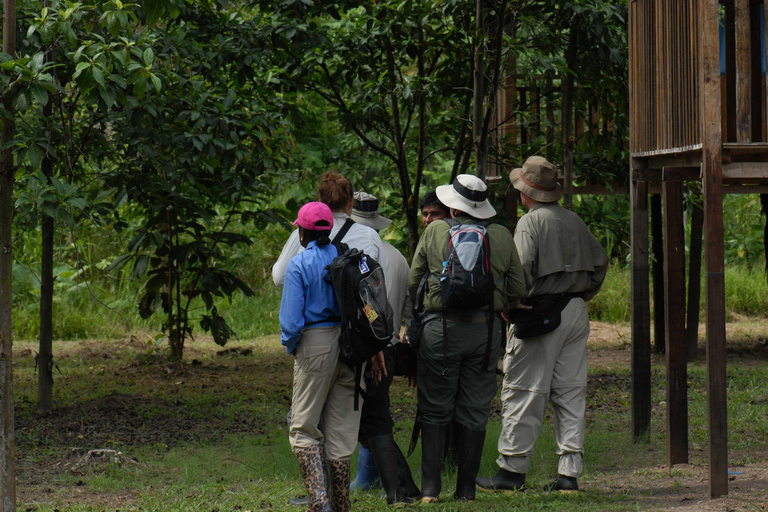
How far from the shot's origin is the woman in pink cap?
4.39m

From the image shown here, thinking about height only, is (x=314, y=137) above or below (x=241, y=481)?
above

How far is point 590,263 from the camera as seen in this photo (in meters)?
5.34

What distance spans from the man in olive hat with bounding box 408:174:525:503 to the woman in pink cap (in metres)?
0.59

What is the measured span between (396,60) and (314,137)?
699 cm

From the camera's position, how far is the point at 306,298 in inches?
175

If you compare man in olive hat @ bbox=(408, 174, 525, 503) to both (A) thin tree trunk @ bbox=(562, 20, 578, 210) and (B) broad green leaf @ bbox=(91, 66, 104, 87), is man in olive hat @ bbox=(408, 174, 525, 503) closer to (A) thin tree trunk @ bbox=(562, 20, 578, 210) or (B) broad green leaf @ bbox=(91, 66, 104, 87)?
(B) broad green leaf @ bbox=(91, 66, 104, 87)

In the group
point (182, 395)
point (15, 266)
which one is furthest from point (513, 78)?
point (15, 266)

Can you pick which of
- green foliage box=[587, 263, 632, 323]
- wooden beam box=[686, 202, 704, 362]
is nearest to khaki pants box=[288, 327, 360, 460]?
wooden beam box=[686, 202, 704, 362]

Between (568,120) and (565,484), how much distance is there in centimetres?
481

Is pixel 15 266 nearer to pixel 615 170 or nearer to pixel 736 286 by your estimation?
pixel 615 170

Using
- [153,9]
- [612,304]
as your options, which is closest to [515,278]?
[153,9]

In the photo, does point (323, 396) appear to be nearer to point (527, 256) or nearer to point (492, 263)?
point (492, 263)

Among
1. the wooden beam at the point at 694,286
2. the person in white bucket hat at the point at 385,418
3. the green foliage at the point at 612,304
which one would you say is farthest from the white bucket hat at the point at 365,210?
the green foliage at the point at 612,304

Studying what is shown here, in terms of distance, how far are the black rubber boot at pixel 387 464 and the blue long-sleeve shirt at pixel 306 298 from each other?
0.79 meters
